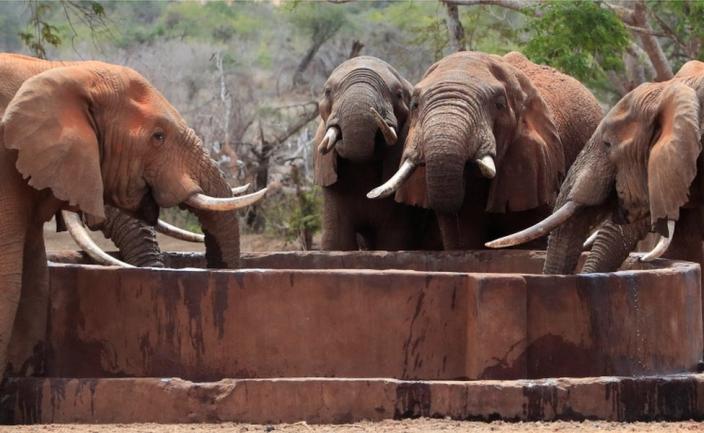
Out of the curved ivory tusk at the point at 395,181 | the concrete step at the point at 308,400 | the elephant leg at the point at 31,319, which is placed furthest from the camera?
the curved ivory tusk at the point at 395,181

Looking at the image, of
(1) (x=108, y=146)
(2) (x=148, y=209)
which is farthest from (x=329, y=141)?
(1) (x=108, y=146)

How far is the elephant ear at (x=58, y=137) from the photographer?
6.53 meters

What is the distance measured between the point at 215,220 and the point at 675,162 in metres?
1.98

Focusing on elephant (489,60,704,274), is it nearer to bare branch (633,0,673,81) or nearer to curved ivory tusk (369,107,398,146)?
curved ivory tusk (369,107,398,146)

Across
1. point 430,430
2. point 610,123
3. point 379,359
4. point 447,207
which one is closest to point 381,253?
point 447,207

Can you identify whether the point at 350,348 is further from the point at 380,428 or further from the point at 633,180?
Result: the point at 633,180

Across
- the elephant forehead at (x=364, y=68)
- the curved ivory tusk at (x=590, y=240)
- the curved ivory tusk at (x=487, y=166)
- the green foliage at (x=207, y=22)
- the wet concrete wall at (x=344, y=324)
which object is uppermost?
the green foliage at (x=207, y=22)

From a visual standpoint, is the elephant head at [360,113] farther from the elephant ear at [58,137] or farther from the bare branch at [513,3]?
the bare branch at [513,3]

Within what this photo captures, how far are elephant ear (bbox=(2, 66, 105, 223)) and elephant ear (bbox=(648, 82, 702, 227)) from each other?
2326 millimetres

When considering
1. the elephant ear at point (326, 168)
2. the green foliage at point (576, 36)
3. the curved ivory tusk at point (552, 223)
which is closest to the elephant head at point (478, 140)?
the elephant ear at point (326, 168)

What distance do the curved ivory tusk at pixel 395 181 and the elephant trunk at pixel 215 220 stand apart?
5.83ft

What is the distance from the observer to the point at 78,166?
6668mm

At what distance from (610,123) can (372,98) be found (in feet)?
8.91

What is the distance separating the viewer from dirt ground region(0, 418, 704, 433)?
243 inches
